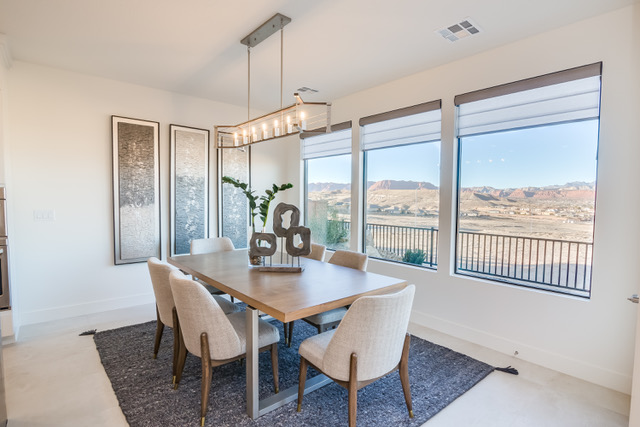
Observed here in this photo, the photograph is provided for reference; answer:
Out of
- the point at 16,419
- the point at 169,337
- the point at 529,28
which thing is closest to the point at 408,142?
the point at 529,28

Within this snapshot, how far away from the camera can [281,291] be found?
209 centimetres

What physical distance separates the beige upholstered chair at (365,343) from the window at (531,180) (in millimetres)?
1858

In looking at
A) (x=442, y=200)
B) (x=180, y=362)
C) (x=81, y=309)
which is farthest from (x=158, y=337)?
(x=442, y=200)

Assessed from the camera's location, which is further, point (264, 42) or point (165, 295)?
point (264, 42)

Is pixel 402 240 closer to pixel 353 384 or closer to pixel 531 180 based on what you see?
pixel 531 180

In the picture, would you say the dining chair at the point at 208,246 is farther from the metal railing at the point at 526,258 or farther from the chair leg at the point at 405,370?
the metal railing at the point at 526,258

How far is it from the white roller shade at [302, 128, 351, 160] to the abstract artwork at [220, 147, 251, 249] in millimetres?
941

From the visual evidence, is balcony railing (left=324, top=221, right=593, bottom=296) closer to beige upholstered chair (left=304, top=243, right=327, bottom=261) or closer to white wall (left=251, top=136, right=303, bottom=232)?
beige upholstered chair (left=304, top=243, right=327, bottom=261)

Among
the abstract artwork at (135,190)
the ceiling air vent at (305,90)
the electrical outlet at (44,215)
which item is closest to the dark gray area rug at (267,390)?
the abstract artwork at (135,190)

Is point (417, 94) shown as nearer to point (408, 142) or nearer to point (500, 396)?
point (408, 142)

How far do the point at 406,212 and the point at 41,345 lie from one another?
4.04 metres

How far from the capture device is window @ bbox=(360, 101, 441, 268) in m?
3.68

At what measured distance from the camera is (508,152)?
3.12 m

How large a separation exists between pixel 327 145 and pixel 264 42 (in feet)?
7.01
